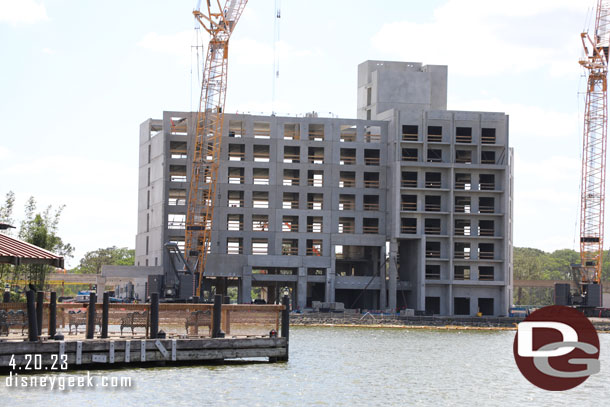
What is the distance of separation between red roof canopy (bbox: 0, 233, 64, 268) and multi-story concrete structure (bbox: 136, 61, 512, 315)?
83.4 metres

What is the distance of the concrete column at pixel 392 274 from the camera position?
124562 millimetres

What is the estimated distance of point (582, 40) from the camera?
440ft

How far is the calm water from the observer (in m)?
35.4

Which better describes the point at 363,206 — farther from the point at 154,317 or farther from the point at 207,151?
the point at 154,317

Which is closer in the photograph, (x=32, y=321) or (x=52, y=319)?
(x=32, y=321)

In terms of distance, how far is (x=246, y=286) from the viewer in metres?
122

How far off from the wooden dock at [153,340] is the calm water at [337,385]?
71 cm

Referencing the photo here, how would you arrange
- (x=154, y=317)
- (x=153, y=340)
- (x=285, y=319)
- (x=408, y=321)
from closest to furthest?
(x=153, y=340)
(x=154, y=317)
(x=285, y=319)
(x=408, y=321)

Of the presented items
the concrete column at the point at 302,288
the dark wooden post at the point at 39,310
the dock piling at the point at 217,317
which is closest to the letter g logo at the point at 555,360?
the dock piling at the point at 217,317

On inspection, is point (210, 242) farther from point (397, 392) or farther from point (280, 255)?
point (397, 392)

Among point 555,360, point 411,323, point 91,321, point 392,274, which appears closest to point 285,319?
point 91,321

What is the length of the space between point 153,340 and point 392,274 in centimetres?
8566

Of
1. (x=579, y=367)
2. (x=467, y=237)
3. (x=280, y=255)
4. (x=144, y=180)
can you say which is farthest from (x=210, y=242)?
(x=579, y=367)

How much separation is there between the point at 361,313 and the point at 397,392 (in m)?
76.6
